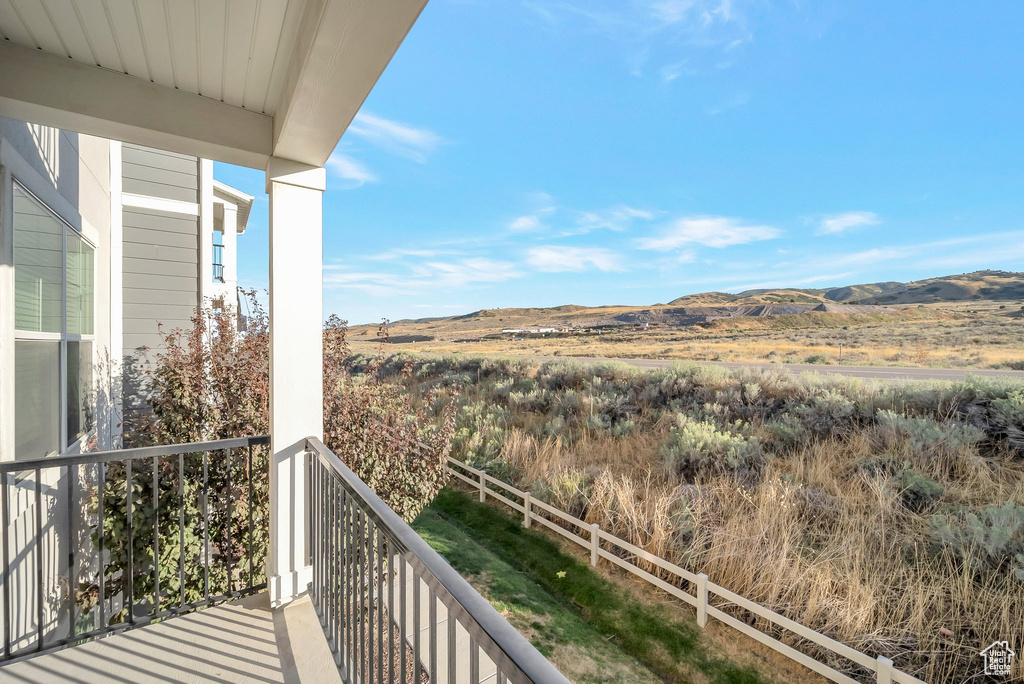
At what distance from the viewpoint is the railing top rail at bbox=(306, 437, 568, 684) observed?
0.60 metres

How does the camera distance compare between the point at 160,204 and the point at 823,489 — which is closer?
the point at 823,489

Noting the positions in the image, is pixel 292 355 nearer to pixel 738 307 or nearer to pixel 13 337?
pixel 13 337

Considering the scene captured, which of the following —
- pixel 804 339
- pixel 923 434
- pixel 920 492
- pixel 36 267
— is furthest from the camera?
pixel 804 339

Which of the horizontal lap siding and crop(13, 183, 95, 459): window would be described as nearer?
crop(13, 183, 95, 459): window

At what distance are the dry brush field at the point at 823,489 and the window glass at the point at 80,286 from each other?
2.69m

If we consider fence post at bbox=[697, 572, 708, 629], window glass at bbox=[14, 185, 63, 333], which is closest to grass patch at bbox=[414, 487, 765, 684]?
fence post at bbox=[697, 572, 708, 629]

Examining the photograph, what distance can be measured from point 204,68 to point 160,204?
4999 millimetres

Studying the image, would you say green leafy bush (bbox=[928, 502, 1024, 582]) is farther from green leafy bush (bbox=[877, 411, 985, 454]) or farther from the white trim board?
the white trim board

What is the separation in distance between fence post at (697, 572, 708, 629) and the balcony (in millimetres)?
1808

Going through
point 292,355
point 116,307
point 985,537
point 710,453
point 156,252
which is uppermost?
point 156,252

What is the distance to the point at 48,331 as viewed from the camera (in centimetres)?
275

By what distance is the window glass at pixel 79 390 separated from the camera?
3.22 m

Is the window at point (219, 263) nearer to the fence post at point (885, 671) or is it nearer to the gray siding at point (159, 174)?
the gray siding at point (159, 174)

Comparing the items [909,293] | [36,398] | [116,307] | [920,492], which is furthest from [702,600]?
[909,293]
